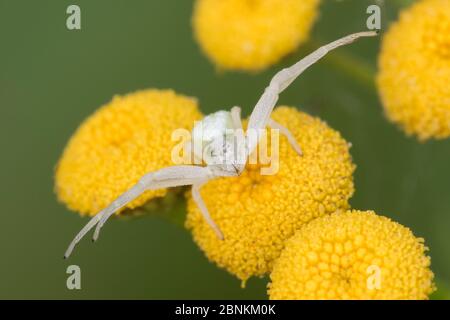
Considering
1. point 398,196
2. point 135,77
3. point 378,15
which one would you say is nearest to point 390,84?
point 378,15

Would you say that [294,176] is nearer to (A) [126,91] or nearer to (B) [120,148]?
(B) [120,148]

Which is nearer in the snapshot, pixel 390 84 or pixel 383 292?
pixel 383 292

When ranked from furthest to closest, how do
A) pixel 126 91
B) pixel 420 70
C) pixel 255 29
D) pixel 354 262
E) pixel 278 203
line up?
pixel 126 91 → pixel 255 29 → pixel 420 70 → pixel 278 203 → pixel 354 262

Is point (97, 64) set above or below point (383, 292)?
above

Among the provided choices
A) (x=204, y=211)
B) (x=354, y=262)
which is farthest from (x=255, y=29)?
(x=354, y=262)

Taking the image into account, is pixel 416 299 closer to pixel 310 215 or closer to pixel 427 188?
pixel 310 215

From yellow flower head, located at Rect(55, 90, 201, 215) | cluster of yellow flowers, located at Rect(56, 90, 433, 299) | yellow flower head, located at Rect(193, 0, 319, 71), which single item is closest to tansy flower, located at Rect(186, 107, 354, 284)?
cluster of yellow flowers, located at Rect(56, 90, 433, 299)
